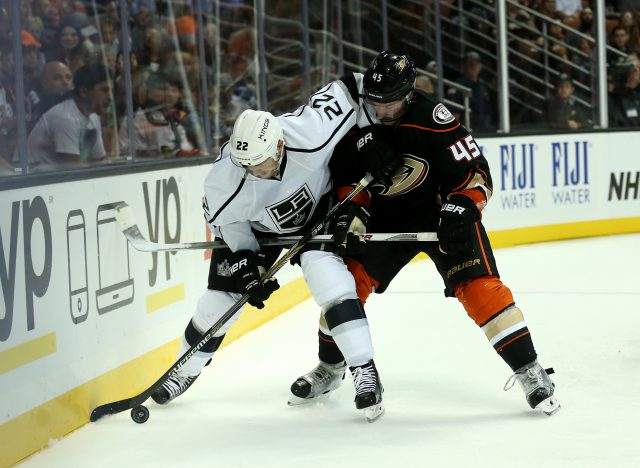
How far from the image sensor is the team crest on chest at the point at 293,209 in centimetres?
326

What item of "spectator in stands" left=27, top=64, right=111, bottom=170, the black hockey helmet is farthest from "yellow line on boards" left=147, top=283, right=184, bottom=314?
the black hockey helmet

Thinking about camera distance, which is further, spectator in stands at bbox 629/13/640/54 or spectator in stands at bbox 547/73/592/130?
spectator in stands at bbox 629/13/640/54

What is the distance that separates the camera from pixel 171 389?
3473 millimetres

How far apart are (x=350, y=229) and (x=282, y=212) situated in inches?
8.9

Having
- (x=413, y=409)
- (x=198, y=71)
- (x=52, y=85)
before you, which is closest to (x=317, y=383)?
(x=413, y=409)

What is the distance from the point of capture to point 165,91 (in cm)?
466

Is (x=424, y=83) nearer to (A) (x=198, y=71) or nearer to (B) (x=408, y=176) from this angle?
(A) (x=198, y=71)

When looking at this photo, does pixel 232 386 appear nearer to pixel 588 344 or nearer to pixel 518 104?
pixel 588 344

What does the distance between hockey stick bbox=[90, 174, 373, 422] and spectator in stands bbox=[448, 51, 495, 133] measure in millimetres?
4453

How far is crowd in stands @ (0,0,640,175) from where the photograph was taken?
346cm

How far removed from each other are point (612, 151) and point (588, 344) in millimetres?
3683

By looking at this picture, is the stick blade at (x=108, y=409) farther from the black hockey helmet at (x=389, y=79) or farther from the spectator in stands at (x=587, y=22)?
the spectator in stands at (x=587, y=22)

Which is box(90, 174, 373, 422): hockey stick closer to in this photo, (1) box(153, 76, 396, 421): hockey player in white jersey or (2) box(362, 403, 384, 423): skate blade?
Answer: (1) box(153, 76, 396, 421): hockey player in white jersey

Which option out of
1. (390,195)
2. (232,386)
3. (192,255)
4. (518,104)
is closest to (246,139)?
(390,195)
